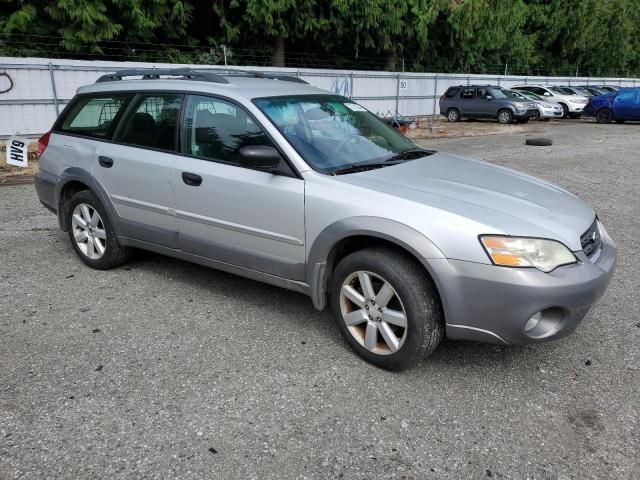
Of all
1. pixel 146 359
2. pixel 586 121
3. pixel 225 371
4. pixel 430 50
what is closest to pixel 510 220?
pixel 225 371

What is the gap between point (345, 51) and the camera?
A: 2670 cm

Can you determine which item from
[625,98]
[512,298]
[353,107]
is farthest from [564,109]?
[512,298]

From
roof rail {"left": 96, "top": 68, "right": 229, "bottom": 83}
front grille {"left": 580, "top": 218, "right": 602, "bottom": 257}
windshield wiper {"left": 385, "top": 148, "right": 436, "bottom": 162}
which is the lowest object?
front grille {"left": 580, "top": 218, "right": 602, "bottom": 257}

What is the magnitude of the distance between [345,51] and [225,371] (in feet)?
83.5

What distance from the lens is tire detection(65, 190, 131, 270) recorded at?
4668 millimetres

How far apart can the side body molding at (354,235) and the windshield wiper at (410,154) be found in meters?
0.85

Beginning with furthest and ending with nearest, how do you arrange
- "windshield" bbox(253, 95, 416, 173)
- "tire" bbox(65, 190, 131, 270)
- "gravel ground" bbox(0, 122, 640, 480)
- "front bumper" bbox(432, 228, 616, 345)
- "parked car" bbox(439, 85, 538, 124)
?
"parked car" bbox(439, 85, 538, 124) → "tire" bbox(65, 190, 131, 270) → "windshield" bbox(253, 95, 416, 173) → "front bumper" bbox(432, 228, 616, 345) → "gravel ground" bbox(0, 122, 640, 480)

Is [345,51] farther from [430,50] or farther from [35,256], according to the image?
[35,256]

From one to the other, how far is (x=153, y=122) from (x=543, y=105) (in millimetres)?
22250

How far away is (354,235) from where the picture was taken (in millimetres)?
3223

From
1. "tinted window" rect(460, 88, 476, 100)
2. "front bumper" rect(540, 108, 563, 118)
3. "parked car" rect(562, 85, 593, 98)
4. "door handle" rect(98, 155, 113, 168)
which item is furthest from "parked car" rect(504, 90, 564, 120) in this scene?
"door handle" rect(98, 155, 113, 168)

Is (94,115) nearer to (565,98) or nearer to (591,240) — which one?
(591,240)

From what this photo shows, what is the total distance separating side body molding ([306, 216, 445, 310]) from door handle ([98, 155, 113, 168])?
6.67ft

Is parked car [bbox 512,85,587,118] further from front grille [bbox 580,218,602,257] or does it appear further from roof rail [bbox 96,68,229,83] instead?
front grille [bbox 580,218,602,257]
